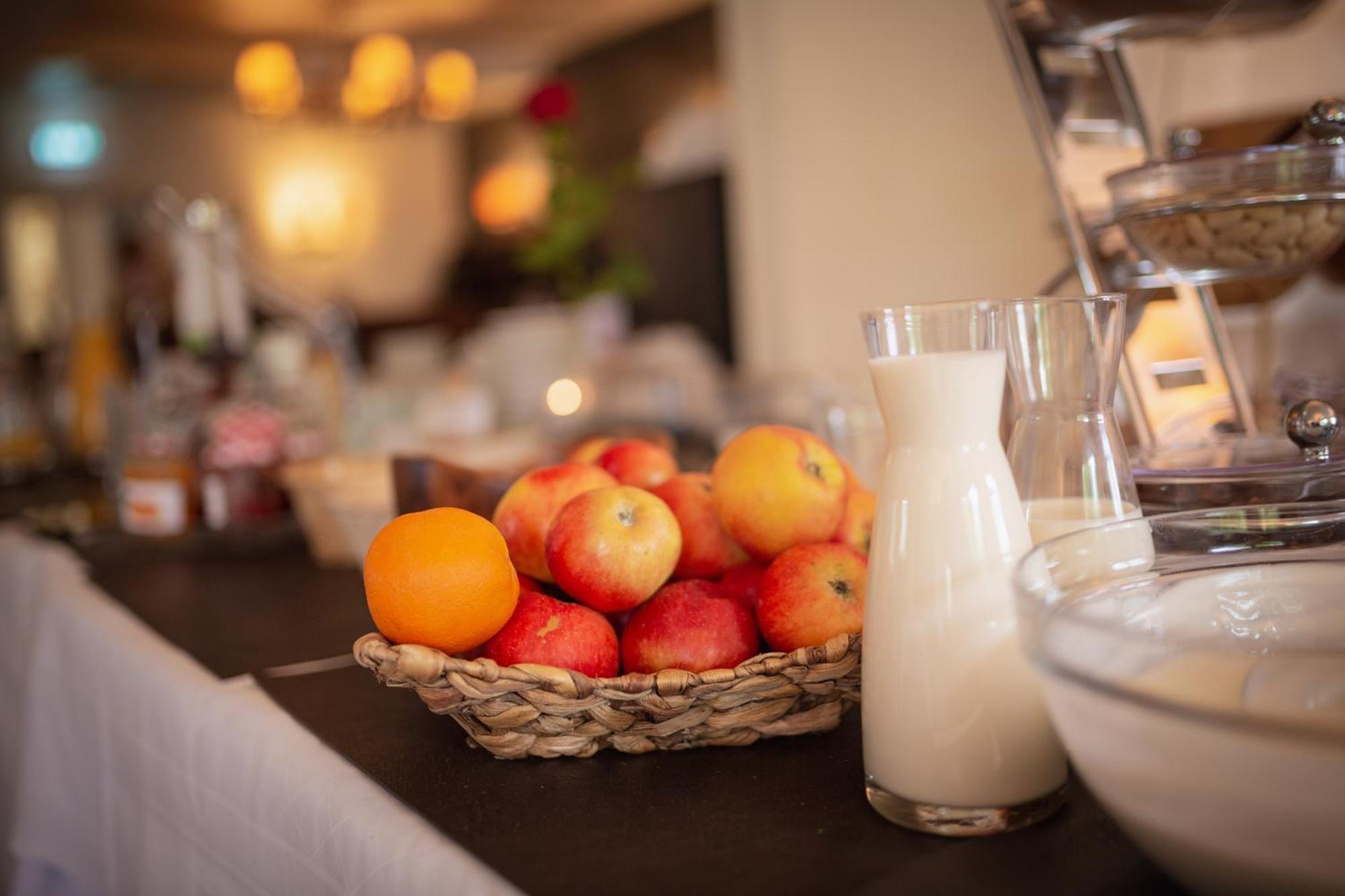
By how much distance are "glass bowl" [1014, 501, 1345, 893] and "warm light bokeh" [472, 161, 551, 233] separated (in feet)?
23.1

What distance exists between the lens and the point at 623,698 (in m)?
0.58

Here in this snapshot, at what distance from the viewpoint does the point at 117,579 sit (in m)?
1.31

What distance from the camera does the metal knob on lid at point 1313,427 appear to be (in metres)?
0.64

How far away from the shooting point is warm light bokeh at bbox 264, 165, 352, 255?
712 centimetres

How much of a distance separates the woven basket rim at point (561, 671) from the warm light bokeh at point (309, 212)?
22.7 ft

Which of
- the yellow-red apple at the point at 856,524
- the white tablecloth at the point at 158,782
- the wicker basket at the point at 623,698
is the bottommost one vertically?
the white tablecloth at the point at 158,782

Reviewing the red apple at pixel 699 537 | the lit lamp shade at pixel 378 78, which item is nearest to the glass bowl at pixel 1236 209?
the red apple at pixel 699 537

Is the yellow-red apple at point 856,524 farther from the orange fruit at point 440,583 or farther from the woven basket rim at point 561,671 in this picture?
the orange fruit at point 440,583

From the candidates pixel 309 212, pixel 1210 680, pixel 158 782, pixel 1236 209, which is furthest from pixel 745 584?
pixel 309 212

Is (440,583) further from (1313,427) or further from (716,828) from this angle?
(1313,427)

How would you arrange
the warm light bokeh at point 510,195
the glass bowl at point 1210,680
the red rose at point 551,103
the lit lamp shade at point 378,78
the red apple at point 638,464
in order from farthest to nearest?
the warm light bokeh at point 510,195
the lit lamp shade at point 378,78
the red rose at point 551,103
the red apple at point 638,464
the glass bowl at point 1210,680

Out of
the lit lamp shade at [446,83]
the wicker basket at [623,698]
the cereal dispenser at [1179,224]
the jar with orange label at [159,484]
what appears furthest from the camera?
the lit lamp shade at [446,83]

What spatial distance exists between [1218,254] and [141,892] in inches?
37.3

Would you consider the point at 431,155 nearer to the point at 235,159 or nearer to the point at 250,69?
the point at 235,159
